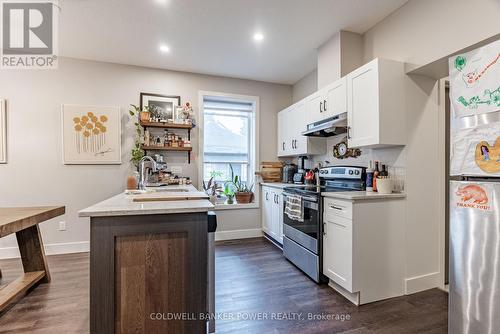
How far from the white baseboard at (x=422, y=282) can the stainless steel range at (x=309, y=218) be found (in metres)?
0.76

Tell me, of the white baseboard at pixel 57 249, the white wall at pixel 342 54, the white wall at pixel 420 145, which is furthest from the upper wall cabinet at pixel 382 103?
the white baseboard at pixel 57 249

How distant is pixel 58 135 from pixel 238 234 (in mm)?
3095

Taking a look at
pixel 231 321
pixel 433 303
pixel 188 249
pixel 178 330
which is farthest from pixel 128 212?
pixel 433 303

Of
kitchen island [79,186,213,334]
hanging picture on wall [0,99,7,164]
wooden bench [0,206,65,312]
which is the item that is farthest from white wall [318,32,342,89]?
hanging picture on wall [0,99,7,164]

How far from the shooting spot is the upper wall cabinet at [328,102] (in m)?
2.70

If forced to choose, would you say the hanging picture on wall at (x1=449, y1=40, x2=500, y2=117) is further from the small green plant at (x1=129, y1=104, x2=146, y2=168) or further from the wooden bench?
the small green plant at (x1=129, y1=104, x2=146, y2=168)

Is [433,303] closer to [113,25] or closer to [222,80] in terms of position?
[222,80]

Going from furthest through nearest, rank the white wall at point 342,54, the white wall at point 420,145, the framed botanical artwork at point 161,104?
the framed botanical artwork at point 161,104 < the white wall at point 342,54 < the white wall at point 420,145

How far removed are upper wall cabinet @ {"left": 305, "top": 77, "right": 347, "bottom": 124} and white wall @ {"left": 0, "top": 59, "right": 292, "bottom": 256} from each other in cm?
216

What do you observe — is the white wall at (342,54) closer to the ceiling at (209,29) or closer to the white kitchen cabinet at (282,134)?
the ceiling at (209,29)

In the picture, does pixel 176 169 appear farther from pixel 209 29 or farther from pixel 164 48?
pixel 209 29

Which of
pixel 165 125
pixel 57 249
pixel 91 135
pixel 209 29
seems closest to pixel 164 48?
pixel 209 29

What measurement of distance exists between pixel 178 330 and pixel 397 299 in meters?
1.97

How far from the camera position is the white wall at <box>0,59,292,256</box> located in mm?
3283
